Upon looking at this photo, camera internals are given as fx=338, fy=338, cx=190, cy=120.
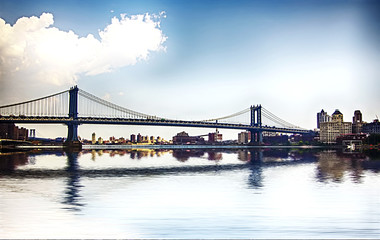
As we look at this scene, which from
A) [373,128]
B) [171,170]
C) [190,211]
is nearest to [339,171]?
[171,170]

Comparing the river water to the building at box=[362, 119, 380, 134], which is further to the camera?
the building at box=[362, 119, 380, 134]

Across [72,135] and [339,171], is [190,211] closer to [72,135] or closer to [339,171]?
[339,171]

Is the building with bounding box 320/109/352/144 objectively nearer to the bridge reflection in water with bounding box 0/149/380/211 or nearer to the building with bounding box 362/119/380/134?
the building with bounding box 362/119/380/134

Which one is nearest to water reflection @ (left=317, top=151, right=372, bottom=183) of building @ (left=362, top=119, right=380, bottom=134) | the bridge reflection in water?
the bridge reflection in water

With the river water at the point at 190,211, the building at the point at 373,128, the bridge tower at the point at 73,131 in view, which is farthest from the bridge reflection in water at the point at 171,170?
the building at the point at 373,128

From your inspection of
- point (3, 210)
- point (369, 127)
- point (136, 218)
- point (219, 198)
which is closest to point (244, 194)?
point (219, 198)

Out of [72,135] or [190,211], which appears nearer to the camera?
[190,211]

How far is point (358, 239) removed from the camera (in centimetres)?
700

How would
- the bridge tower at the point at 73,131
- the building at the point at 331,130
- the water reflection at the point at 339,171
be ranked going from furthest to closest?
the building at the point at 331,130 → the bridge tower at the point at 73,131 → the water reflection at the point at 339,171

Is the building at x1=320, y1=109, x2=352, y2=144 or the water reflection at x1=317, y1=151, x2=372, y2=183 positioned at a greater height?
the building at x1=320, y1=109, x2=352, y2=144

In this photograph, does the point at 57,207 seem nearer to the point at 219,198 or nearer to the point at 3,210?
the point at 3,210

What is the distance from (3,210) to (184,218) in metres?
5.11

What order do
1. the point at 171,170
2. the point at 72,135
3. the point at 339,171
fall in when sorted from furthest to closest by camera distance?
the point at 72,135
the point at 171,170
the point at 339,171

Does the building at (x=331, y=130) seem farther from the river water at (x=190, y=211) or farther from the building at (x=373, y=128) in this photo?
the river water at (x=190, y=211)
